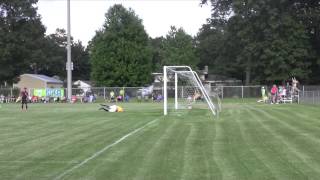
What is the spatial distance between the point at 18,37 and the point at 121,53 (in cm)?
1699

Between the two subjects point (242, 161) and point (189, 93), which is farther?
point (189, 93)

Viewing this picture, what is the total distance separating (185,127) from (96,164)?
10.8 meters

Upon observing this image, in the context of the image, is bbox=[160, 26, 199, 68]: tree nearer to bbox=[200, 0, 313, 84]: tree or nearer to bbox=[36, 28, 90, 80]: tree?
bbox=[200, 0, 313, 84]: tree

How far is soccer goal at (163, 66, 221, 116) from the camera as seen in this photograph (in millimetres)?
34344

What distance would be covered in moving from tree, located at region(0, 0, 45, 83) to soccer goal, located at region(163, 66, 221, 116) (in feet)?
85.1

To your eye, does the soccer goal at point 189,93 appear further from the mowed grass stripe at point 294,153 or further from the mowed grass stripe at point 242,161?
the mowed grass stripe at point 242,161

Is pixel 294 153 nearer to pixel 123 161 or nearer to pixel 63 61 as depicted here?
pixel 123 161

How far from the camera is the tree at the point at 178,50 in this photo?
9531cm

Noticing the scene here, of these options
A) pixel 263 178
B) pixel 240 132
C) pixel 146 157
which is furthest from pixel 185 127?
pixel 263 178

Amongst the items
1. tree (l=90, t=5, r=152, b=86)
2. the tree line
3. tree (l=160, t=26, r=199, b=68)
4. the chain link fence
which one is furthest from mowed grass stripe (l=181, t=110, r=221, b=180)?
tree (l=160, t=26, r=199, b=68)

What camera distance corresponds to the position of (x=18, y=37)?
84.9m

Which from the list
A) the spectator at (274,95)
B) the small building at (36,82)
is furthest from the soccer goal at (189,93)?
the small building at (36,82)

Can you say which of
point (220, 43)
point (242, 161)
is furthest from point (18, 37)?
point (242, 161)

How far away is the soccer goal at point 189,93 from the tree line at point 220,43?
10.00 m
